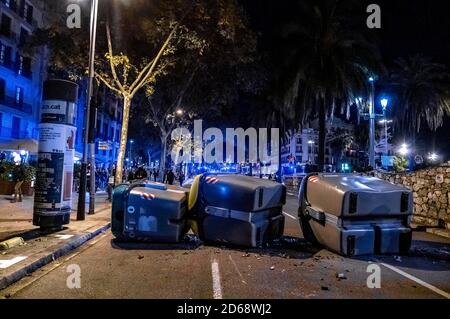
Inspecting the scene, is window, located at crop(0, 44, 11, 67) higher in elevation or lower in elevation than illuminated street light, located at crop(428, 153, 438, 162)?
higher

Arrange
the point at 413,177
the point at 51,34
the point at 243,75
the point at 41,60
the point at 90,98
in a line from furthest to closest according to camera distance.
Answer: the point at 41,60, the point at 243,75, the point at 51,34, the point at 413,177, the point at 90,98

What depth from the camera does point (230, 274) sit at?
6.66 m

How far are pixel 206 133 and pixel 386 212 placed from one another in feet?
132

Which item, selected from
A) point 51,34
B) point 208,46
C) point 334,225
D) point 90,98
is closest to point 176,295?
point 334,225

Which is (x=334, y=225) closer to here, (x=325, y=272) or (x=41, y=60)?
(x=325, y=272)

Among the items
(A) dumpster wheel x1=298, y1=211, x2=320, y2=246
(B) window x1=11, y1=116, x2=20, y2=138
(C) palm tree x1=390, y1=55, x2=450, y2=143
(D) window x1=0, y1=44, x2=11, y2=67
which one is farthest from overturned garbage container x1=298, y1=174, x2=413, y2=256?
(D) window x1=0, y1=44, x2=11, y2=67

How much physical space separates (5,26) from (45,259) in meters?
37.7

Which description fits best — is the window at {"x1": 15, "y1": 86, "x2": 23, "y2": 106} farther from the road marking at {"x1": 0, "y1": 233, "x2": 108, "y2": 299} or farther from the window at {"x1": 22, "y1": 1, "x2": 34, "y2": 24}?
the road marking at {"x1": 0, "y1": 233, "x2": 108, "y2": 299}

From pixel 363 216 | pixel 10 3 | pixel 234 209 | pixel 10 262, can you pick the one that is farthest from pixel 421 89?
pixel 10 3

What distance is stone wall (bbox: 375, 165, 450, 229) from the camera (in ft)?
41.5

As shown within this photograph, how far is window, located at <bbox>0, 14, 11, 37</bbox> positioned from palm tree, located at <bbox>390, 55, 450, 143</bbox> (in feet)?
115

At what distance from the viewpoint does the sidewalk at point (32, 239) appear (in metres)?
6.59

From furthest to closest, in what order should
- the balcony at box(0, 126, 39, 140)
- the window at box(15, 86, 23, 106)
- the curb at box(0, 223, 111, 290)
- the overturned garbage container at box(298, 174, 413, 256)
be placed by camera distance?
the window at box(15, 86, 23, 106) → the balcony at box(0, 126, 39, 140) → the overturned garbage container at box(298, 174, 413, 256) → the curb at box(0, 223, 111, 290)

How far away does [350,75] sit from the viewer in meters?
25.1
